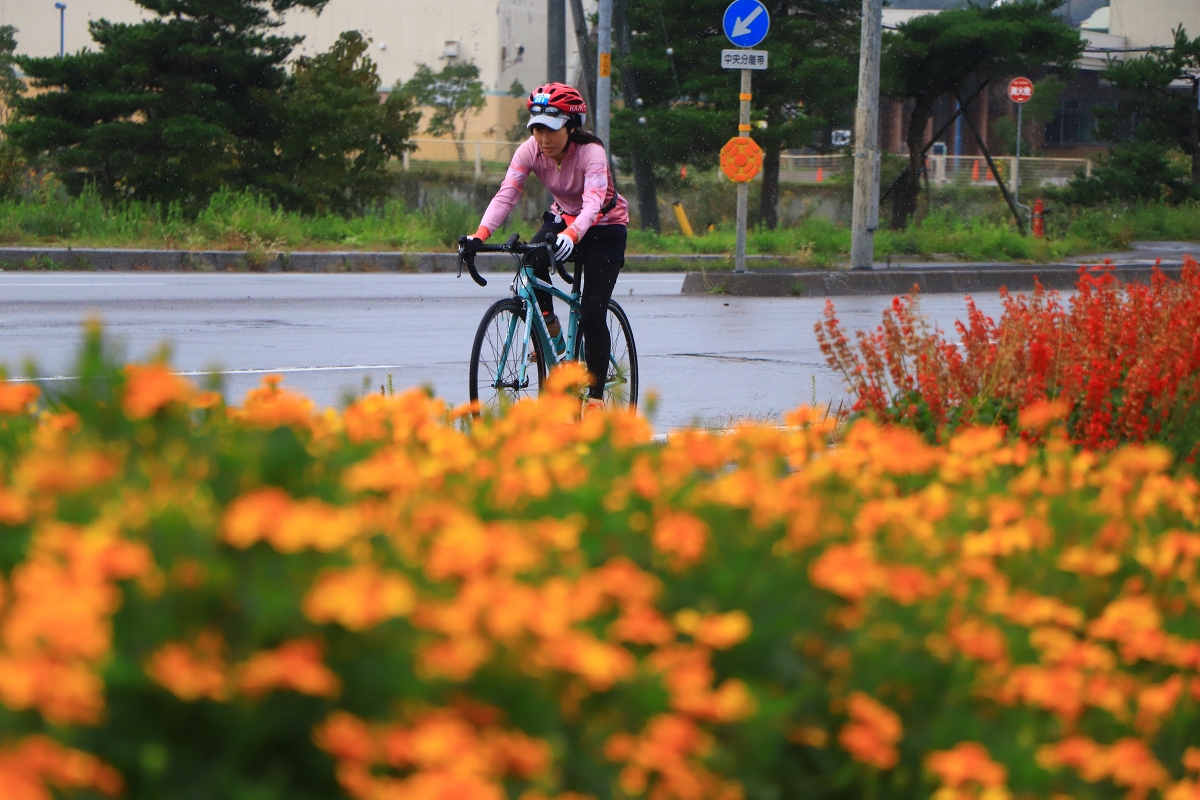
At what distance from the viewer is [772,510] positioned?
2.13 meters

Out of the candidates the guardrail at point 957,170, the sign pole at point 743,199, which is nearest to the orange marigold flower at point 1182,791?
the sign pole at point 743,199

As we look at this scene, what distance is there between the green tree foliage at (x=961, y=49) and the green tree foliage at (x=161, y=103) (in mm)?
12317

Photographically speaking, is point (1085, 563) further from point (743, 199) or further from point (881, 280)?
point (881, 280)

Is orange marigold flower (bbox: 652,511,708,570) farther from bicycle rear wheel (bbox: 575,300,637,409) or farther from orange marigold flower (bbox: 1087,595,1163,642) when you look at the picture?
bicycle rear wheel (bbox: 575,300,637,409)

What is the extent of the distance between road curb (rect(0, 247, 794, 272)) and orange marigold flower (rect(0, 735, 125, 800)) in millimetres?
17496

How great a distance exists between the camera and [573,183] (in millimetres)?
6555

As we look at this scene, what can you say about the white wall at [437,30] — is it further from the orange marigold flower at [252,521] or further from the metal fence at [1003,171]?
the orange marigold flower at [252,521]

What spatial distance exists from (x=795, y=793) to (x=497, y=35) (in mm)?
59295

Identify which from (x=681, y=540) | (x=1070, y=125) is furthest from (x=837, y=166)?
(x=681, y=540)

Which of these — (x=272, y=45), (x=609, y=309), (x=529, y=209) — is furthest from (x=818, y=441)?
(x=529, y=209)

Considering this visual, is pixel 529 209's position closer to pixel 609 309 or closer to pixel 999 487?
pixel 609 309

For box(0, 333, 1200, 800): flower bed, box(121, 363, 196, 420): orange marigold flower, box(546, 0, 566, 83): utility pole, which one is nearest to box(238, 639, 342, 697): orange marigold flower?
box(0, 333, 1200, 800): flower bed

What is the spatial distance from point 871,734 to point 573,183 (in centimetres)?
511

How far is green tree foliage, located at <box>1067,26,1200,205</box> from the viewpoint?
35.4 m
